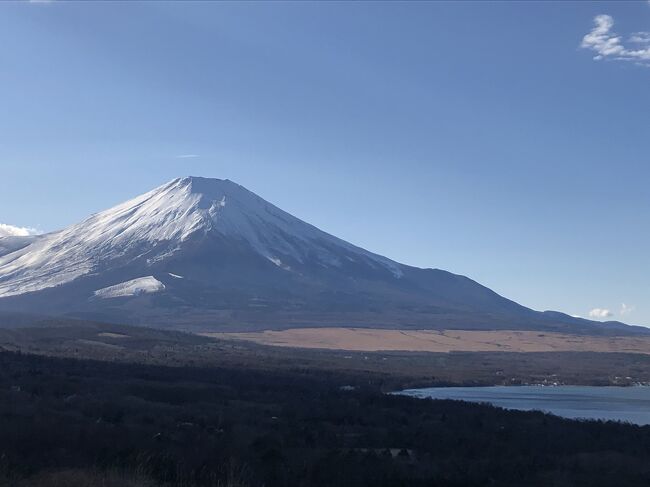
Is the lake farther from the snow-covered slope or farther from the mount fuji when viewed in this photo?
the snow-covered slope

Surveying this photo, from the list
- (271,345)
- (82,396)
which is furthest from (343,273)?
(82,396)

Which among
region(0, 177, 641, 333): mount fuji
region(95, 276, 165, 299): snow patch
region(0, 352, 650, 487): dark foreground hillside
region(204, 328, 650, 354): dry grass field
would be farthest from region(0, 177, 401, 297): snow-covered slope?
region(0, 352, 650, 487): dark foreground hillside

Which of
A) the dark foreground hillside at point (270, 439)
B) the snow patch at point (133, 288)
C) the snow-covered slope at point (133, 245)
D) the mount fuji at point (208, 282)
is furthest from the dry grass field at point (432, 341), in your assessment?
the dark foreground hillside at point (270, 439)

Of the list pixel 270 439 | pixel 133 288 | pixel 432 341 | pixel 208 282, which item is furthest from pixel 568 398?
pixel 208 282

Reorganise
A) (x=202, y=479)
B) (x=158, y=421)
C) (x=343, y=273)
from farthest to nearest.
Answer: (x=343, y=273) → (x=158, y=421) → (x=202, y=479)

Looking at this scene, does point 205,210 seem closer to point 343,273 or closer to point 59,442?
point 343,273

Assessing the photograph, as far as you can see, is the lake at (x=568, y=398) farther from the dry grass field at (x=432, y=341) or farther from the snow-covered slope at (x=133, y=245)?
the snow-covered slope at (x=133, y=245)

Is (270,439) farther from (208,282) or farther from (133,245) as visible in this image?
(133,245)
